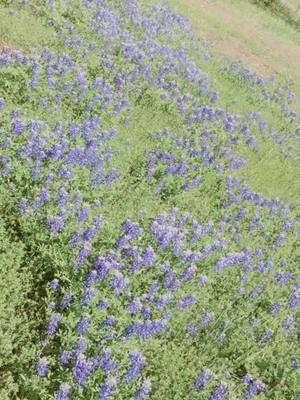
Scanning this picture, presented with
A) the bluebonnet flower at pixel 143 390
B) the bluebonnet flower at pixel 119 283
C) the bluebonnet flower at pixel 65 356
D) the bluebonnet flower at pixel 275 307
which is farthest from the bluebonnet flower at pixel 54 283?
the bluebonnet flower at pixel 275 307

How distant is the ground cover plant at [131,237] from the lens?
18.3ft

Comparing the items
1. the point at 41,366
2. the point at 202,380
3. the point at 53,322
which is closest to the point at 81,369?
the point at 41,366

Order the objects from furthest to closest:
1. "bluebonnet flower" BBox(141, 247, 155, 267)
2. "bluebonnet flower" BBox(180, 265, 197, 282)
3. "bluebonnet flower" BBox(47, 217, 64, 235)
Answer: "bluebonnet flower" BBox(180, 265, 197, 282)
"bluebonnet flower" BBox(141, 247, 155, 267)
"bluebonnet flower" BBox(47, 217, 64, 235)

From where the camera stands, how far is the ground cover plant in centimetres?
559

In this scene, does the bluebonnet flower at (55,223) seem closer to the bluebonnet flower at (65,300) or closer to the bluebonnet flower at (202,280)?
the bluebonnet flower at (65,300)

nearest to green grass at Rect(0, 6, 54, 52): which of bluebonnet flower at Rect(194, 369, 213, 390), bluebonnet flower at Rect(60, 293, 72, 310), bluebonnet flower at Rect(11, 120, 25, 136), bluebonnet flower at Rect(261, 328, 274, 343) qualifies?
bluebonnet flower at Rect(11, 120, 25, 136)

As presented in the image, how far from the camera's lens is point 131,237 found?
6.77m

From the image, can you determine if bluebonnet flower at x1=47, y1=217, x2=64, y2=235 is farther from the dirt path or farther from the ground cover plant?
the dirt path

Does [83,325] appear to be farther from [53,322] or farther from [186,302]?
[186,302]

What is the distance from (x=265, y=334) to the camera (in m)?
7.06

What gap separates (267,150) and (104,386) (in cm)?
992

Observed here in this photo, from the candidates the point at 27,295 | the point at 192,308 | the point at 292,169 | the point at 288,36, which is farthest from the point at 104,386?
the point at 288,36

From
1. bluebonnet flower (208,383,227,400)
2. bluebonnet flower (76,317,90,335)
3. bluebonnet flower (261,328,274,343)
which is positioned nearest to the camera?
bluebonnet flower (76,317,90,335)

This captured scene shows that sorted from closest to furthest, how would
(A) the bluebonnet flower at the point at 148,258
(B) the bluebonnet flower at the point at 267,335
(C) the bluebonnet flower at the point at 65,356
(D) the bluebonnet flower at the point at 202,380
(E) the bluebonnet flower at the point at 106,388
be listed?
(E) the bluebonnet flower at the point at 106,388
(C) the bluebonnet flower at the point at 65,356
(D) the bluebonnet flower at the point at 202,380
(A) the bluebonnet flower at the point at 148,258
(B) the bluebonnet flower at the point at 267,335
